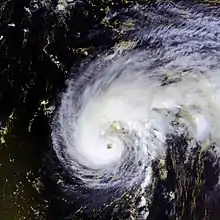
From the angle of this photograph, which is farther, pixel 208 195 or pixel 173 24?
pixel 173 24

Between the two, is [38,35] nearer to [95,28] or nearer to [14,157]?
[95,28]

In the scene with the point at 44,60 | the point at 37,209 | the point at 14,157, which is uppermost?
the point at 44,60

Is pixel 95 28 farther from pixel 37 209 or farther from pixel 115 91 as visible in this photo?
pixel 37 209

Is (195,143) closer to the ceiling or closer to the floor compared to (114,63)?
closer to the floor

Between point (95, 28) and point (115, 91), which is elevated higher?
point (95, 28)

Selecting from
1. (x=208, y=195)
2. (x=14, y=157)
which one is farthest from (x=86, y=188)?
(x=208, y=195)

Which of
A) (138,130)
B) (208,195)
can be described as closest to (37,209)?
(138,130)
